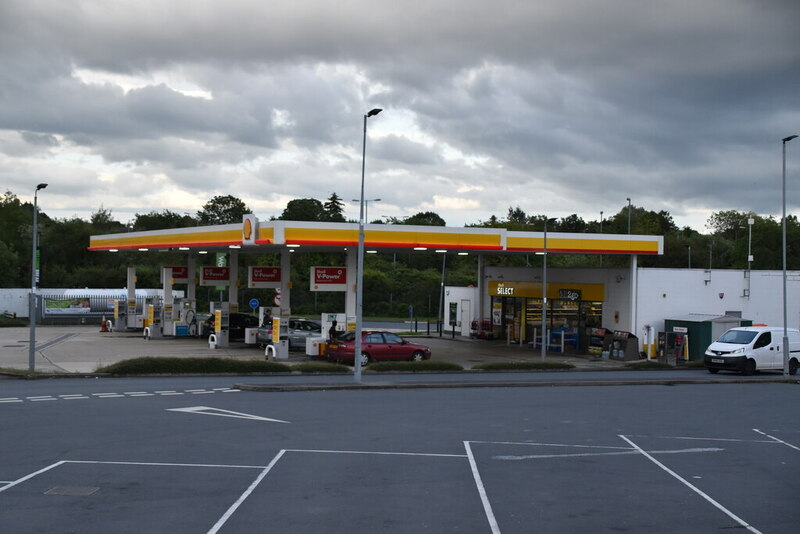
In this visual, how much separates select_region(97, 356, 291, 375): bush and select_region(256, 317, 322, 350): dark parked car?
931 cm

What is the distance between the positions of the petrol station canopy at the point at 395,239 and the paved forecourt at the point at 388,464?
1103 cm

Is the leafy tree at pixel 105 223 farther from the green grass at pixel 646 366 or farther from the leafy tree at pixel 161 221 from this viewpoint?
the green grass at pixel 646 366

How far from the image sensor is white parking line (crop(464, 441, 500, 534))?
32.2 feet

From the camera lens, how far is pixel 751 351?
30984mm

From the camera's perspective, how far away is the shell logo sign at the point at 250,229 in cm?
3247

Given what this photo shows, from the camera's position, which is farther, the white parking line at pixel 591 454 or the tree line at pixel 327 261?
the tree line at pixel 327 261

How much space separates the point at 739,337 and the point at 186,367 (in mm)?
21053

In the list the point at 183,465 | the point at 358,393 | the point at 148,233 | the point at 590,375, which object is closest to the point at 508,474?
the point at 183,465

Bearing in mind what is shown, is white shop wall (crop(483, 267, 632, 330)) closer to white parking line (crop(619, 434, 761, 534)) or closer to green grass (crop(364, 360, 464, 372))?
green grass (crop(364, 360, 464, 372))

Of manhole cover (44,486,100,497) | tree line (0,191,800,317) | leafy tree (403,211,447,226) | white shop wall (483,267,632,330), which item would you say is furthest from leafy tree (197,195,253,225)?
manhole cover (44,486,100,497)

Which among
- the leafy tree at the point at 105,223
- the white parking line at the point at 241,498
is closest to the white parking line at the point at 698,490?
the white parking line at the point at 241,498

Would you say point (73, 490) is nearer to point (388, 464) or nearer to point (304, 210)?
point (388, 464)

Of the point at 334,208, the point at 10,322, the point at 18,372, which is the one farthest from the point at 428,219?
the point at 18,372

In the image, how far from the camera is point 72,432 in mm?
15578
